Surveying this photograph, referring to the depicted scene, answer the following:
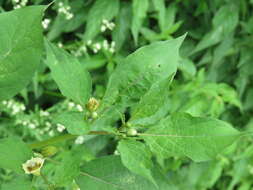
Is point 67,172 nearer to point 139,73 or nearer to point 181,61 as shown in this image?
point 139,73

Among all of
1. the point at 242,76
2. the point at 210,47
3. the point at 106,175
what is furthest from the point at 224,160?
the point at 106,175

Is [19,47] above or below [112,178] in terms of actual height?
above

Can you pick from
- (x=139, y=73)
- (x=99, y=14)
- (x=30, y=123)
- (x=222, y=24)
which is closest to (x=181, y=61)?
(x=222, y=24)

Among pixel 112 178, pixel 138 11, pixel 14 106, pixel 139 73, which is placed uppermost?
pixel 139 73

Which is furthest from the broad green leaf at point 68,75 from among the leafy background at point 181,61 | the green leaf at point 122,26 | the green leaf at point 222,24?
the green leaf at point 222,24

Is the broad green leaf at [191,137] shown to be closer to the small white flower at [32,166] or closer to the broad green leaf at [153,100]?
the broad green leaf at [153,100]

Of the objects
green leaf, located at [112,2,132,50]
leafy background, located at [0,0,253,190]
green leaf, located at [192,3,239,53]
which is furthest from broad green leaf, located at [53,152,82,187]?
green leaf, located at [192,3,239,53]

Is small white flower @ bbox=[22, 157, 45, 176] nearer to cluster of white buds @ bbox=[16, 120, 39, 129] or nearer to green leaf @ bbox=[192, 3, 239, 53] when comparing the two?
cluster of white buds @ bbox=[16, 120, 39, 129]
